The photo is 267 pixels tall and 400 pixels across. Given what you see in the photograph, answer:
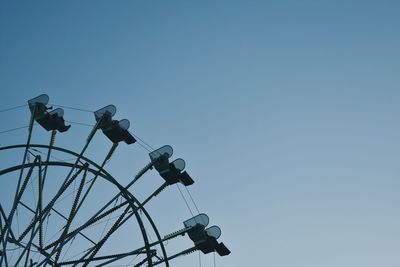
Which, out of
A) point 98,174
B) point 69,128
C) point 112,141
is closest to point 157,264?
point 98,174

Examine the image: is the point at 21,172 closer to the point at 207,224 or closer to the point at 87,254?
the point at 87,254

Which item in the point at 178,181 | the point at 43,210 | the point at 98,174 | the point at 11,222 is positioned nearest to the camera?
the point at 11,222

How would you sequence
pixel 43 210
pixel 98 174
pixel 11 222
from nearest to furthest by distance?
pixel 11 222 < pixel 43 210 < pixel 98 174

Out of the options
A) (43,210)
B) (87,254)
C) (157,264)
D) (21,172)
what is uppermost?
(21,172)

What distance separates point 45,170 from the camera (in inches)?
575

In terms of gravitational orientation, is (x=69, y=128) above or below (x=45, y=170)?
above

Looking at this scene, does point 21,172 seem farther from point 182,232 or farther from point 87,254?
point 182,232

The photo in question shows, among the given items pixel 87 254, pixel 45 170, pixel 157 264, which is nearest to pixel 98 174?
pixel 45 170

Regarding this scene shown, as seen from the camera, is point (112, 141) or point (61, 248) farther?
point (112, 141)

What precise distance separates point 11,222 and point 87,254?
268 centimetres

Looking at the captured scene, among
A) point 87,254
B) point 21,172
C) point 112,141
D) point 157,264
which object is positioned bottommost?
point 157,264

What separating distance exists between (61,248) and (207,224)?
5037 mm

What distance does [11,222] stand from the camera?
517 inches

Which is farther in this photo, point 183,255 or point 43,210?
point 183,255
